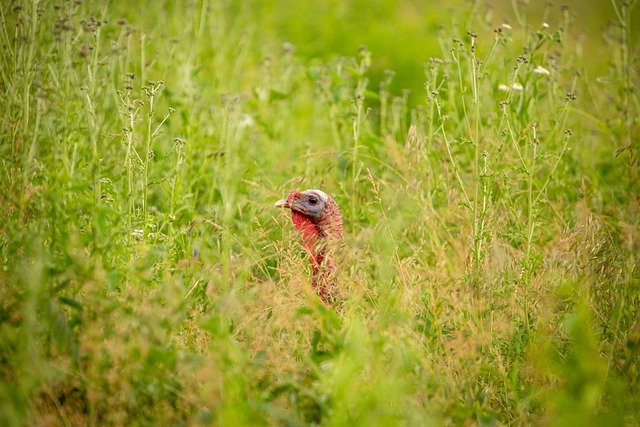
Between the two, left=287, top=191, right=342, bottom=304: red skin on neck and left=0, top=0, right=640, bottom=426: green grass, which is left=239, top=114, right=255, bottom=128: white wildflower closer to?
left=0, top=0, right=640, bottom=426: green grass

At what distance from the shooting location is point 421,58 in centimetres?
784

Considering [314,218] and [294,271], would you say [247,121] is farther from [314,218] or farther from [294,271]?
[294,271]

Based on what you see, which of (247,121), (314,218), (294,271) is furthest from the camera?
(247,121)

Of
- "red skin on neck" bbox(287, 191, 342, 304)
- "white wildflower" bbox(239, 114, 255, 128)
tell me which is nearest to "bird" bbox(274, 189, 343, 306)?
"red skin on neck" bbox(287, 191, 342, 304)

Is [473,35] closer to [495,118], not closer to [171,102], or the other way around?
[495,118]

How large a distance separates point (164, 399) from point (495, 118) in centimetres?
258

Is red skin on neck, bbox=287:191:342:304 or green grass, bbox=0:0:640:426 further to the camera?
red skin on neck, bbox=287:191:342:304

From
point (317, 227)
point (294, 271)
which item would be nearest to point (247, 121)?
point (317, 227)

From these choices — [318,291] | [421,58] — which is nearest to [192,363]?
[318,291]

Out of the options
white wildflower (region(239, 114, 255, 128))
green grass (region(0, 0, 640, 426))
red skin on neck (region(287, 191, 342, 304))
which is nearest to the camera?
green grass (region(0, 0, 640, 426))

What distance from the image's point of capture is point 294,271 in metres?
3.33

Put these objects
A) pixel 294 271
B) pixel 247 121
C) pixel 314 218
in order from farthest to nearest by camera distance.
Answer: pixel 247 121 → pixel 314 218 → pixel 294 271

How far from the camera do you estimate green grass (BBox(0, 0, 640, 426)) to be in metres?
2.66

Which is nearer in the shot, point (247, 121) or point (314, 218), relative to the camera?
point (314, 218)
